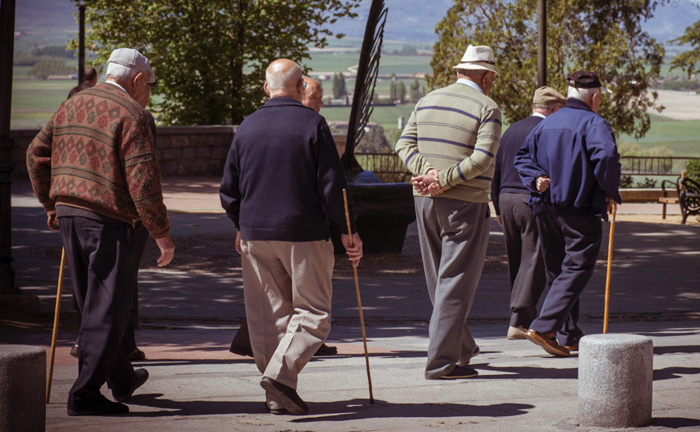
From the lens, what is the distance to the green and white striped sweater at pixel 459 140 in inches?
200

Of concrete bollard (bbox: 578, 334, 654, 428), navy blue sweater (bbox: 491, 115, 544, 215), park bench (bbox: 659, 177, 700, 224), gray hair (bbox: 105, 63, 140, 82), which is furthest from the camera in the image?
park bench (bbox: 659, 177, 700, 224)

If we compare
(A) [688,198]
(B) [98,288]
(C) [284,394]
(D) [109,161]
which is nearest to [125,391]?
(B) [98,288]

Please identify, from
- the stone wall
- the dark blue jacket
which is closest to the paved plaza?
the dark blue jacket

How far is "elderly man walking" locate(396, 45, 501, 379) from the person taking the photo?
16.8ft

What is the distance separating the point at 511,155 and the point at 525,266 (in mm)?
876

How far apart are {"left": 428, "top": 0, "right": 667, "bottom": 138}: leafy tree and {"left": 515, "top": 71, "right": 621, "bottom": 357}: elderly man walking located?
2173 cm

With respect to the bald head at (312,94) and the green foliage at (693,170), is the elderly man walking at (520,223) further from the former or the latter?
the green foliage at (693,170)

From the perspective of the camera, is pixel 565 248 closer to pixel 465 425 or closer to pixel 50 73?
pixel 465 425

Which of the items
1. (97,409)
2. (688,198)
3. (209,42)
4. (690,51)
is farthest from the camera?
(690,51)

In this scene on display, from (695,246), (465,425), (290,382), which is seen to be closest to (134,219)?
(290,382)

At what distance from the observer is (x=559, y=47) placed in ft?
91.0

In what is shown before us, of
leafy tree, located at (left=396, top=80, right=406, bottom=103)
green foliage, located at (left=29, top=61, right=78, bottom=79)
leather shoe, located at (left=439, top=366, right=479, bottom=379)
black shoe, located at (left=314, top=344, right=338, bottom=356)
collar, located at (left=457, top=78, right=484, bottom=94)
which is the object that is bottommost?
black shoe, located at (left=314, top=344, right=338, bottom=356)

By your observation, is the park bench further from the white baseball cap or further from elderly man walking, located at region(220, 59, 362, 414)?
the white baseball cap

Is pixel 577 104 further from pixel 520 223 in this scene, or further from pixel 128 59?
pixel 128 59
